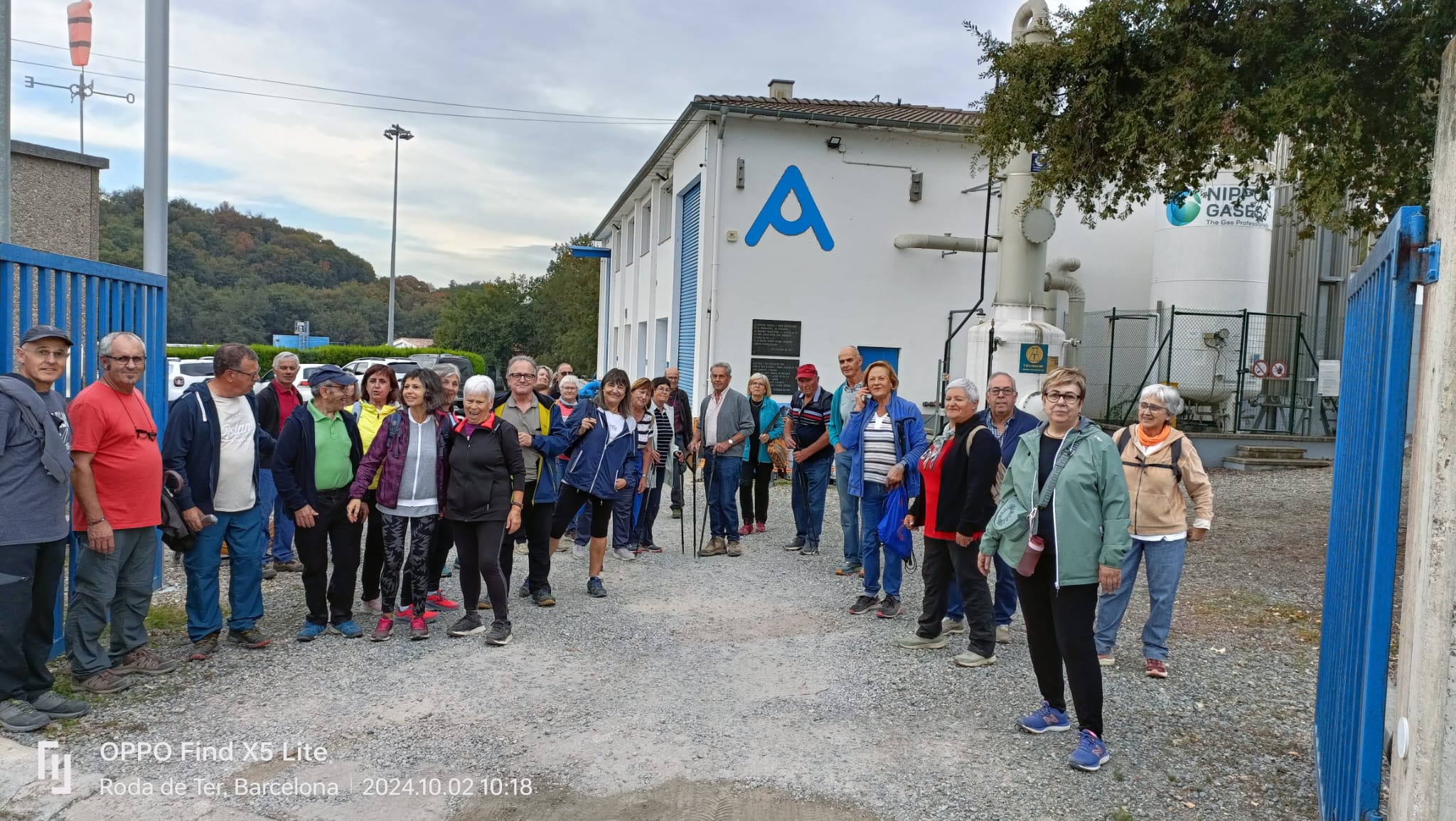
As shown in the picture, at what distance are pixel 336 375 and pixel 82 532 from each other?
173cm

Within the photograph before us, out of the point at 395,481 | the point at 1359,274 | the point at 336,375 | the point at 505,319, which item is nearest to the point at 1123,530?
the point at 1359,274

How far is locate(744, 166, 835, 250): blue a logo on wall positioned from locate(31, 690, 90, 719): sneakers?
14.3 meters

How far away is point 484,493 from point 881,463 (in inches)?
118

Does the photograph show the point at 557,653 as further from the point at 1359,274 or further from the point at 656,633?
the point at 1359,274

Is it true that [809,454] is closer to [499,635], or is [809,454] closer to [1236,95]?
[499,635]

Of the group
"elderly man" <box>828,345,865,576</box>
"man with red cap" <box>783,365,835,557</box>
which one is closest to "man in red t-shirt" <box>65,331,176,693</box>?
"elderly man" <box>828,345,865,576</box>

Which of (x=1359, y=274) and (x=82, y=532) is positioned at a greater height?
(x=1359, y=274)

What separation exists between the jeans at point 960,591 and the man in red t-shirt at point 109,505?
456 centimetres

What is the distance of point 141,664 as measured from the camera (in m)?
5.43

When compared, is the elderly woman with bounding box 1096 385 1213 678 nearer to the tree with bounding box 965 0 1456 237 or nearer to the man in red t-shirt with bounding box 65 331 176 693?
the tree with bounding box 965 0 1456 237

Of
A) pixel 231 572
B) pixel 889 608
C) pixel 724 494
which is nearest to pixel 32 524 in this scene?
pixel 231 572

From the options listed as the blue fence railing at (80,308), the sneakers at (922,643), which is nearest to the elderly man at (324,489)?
the blue fence railing at (80,308)

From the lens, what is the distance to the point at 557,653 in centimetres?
621

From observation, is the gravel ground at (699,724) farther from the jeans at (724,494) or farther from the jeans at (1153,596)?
the jeans at (724,494)
